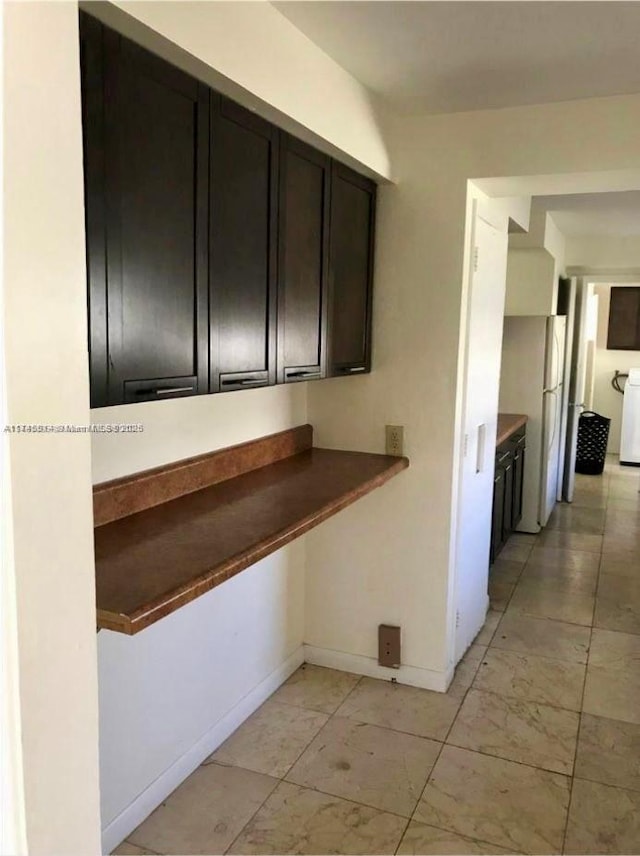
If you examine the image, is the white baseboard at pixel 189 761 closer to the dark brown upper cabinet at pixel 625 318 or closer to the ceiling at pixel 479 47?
the ceiling at pixel 479 47

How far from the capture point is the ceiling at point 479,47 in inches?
75.5

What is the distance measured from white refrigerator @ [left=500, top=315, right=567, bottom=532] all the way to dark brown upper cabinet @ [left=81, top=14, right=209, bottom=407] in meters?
3.98

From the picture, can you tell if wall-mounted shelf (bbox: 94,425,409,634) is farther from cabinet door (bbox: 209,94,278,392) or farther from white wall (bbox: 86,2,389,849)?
cabinet door (bbox: 209,94,278,392)

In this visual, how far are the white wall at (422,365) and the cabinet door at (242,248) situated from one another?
0.89 metres

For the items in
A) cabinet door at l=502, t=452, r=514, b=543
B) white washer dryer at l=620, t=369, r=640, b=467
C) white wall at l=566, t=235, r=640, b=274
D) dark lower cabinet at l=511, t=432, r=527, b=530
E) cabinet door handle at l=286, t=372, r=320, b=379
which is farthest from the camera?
white washer dryer at l=620, t=369, r=640, b=467

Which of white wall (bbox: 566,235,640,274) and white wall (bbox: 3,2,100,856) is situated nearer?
white wall (bbox: 3,2,100,856)

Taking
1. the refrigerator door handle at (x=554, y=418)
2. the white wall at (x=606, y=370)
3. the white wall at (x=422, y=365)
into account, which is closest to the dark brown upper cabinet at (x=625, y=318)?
the white wall at (x=606, y=370)

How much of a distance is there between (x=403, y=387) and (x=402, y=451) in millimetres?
268

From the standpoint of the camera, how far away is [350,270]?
2.77 meters

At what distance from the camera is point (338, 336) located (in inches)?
107

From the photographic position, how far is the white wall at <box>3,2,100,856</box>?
Answer: 900 millimetres

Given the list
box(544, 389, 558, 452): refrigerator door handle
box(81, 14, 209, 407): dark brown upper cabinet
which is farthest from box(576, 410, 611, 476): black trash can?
box(81, 14, 209, 407): dark brown upper cabinet

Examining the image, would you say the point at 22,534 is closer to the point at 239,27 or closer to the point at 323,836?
the point at 239,27

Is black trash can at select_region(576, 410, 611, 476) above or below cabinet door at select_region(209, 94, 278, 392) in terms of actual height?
below
